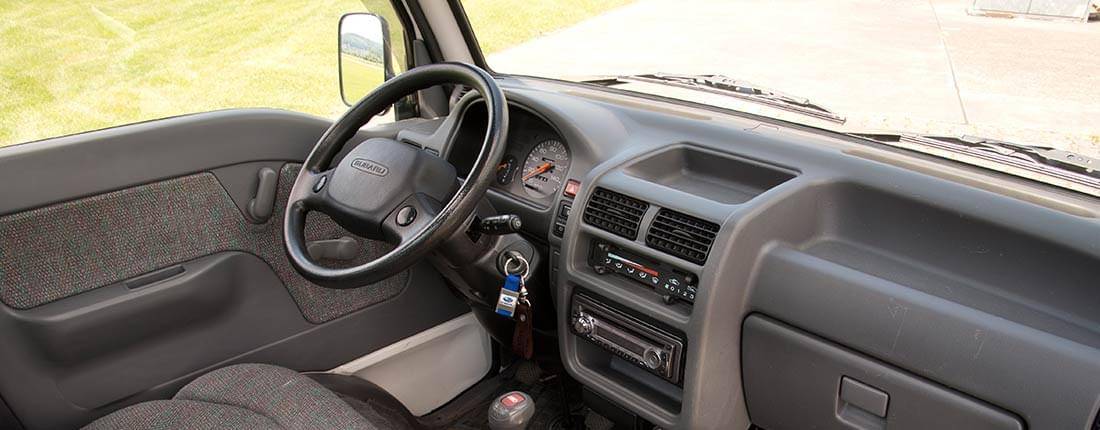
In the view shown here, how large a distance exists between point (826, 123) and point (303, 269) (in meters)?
1.31

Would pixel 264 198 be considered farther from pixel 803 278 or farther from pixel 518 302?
pixel 803 278

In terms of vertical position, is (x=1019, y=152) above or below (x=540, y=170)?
above

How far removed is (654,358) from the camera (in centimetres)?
167

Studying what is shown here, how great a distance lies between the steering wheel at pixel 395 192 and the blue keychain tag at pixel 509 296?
27cm

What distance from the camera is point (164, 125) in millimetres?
1827

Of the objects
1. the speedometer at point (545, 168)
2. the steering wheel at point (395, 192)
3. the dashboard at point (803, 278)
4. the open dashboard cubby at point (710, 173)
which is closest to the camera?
the dashboard at point (803, 278)

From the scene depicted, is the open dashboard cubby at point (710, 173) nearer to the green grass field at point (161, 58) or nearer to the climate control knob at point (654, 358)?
the climate control knob at point (654, 358)

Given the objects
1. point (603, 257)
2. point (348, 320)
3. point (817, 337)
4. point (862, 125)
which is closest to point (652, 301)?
point (603, 257)

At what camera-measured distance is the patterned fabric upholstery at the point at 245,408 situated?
4.94ft

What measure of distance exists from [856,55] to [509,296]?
1180mm

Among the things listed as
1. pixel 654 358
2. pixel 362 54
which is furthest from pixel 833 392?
pixel 362 54

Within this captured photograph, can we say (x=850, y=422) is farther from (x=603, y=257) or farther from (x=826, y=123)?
(x=826, y=123)

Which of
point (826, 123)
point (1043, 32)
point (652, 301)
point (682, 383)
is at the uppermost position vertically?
point (1043, 32)

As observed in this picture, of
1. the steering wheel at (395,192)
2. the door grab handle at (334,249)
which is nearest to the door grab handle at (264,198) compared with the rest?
the door grab handle at (334,249)
